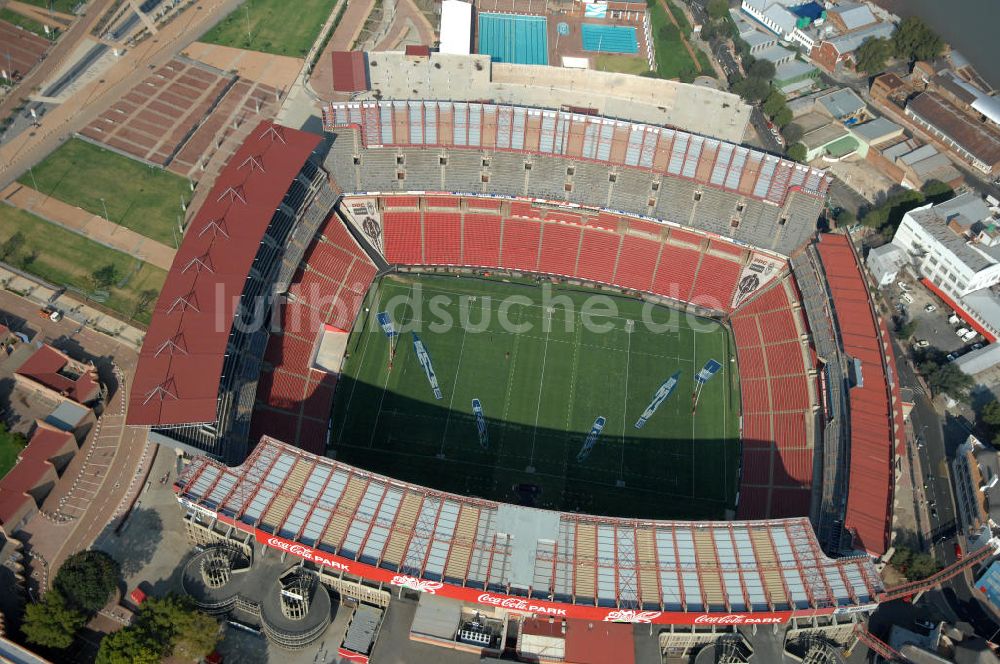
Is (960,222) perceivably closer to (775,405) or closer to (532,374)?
(775,405)

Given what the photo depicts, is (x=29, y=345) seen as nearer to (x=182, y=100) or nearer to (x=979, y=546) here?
(x=182, y=100)

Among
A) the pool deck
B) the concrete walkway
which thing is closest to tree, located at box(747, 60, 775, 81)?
the pool deck

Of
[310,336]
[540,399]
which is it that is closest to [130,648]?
[310,336]

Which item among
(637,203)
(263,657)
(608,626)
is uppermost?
(637,203)

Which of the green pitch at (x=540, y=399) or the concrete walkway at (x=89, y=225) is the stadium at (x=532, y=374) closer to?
the green pitch at (x=540, y=399)

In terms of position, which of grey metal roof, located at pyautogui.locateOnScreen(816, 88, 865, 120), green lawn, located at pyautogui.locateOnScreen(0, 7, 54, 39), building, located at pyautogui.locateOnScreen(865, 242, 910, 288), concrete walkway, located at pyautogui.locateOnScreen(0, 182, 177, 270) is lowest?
concrete walkway, located at pyautogui.locateOnScreen(0, 182, 177, 270)

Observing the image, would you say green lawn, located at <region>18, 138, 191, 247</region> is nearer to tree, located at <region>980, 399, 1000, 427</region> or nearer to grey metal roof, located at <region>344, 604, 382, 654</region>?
grey metal roof, located at <region>344, 604, 382, 654</region>

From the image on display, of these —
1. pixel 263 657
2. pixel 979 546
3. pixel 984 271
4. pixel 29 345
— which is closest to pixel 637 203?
pixel 984 271
